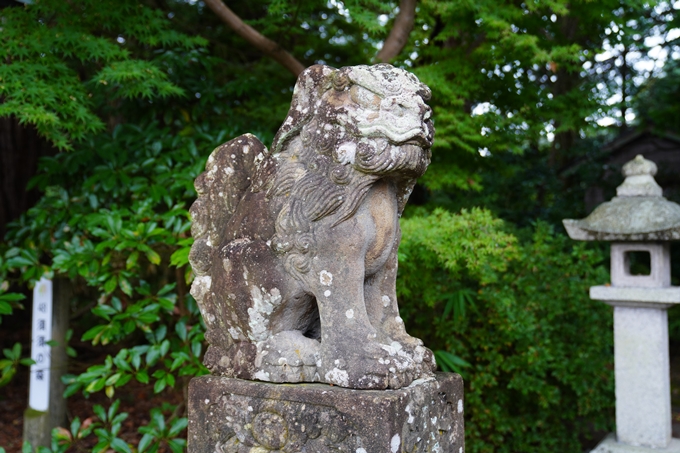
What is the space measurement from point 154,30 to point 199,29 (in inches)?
60.1

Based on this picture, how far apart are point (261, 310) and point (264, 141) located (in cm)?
219

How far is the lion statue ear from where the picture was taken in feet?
6.97

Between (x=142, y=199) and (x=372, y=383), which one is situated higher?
(x=142, y=199)

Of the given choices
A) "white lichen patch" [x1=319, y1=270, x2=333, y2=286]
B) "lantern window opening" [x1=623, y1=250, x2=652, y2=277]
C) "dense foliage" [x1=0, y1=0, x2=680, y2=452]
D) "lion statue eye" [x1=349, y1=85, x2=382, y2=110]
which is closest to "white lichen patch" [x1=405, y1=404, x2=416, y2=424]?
"white lichen patch" [x1=319, y1=270, x2=333, y2=286]

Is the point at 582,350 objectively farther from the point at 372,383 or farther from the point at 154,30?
the point at 154,30

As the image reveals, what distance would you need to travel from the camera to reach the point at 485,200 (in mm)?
6164

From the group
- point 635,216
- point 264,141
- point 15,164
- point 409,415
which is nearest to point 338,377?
point 409,415

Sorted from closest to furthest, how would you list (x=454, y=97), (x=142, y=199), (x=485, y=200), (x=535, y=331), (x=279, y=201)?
(x=279, y=201) < (x=142, y=199) < (x=454, y=97) < (x=535, y=331) < (x=485, y=200)

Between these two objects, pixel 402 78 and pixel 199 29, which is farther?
pixel 199 29

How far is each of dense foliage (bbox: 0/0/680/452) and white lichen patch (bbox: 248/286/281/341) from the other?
3.75 feet

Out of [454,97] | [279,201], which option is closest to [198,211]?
[279,201]

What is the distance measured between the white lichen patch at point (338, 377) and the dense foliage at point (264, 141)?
4.64ft

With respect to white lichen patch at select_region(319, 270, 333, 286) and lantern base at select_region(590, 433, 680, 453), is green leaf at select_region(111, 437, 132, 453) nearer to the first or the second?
white lichen patch at select_region(319, 270, 333, 286)

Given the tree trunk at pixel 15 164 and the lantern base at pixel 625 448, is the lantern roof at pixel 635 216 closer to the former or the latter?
the lantern base at pixel 625 448
